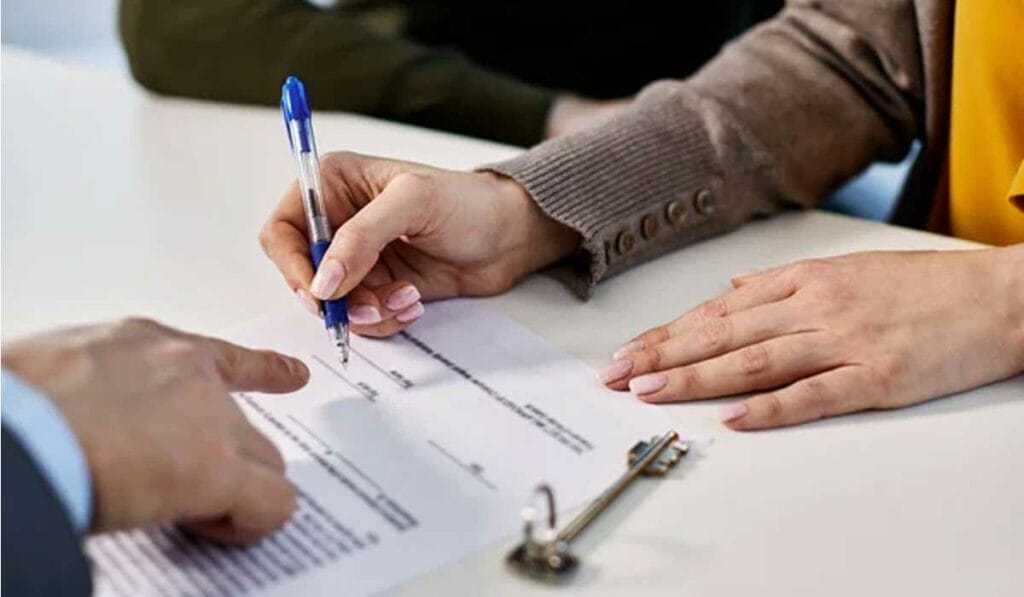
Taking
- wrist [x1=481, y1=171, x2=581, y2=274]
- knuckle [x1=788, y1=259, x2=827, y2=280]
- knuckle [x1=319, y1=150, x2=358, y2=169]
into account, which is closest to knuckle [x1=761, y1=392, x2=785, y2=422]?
knuckle [x1=788, y1=259, x2=827, y2=280]

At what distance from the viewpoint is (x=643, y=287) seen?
0.94 metres

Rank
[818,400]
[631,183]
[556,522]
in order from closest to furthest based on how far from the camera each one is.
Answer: [556,522], [818,400], [631,183]

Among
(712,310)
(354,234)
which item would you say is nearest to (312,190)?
(354,234)

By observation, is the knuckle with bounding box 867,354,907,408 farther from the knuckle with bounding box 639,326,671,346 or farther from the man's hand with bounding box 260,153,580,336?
the man's hand with bounding box 260,153,580,336

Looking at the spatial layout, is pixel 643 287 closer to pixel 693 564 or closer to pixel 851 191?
pixel 693 564

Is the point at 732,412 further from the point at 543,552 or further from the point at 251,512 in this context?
the point at 251,512

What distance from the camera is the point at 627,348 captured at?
84 centimetres

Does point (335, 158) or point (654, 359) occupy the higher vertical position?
point (335, 158)

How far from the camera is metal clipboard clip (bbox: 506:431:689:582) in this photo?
65cm

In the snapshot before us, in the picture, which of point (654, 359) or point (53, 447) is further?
point (654, 359)

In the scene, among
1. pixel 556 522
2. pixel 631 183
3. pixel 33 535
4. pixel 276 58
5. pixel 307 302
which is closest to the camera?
pixel 33 535

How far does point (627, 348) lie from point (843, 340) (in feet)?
0.44

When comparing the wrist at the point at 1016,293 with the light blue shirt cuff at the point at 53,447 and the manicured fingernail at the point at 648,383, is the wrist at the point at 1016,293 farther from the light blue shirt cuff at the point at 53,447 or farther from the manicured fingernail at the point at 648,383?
the light blue shirt cuff at the point at 53,447

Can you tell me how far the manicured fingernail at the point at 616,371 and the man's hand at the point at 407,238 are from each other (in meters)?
0.14
